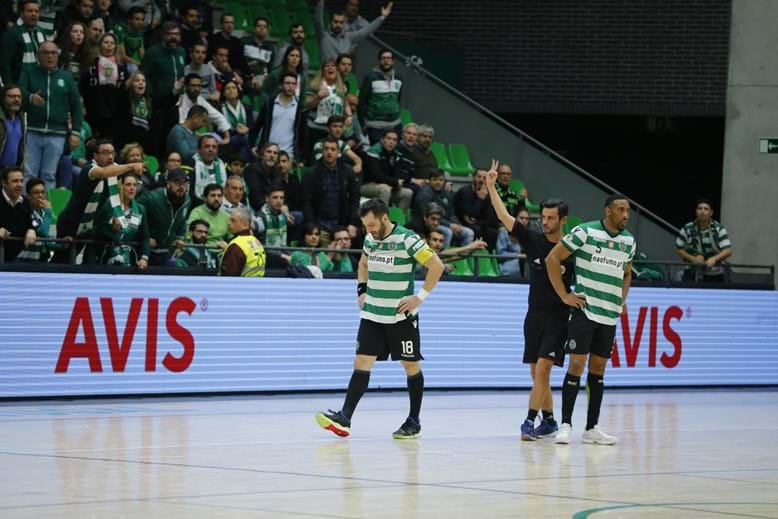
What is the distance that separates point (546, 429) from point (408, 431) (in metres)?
1.33

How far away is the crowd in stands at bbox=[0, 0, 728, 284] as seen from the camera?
16.2 metres

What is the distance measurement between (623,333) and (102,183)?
7978 millimetres

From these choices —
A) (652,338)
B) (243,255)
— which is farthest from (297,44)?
(652,338)

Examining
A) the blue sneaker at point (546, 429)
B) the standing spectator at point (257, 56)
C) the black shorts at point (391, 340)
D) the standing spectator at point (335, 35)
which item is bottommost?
the blue sneaker at point (546, 429)

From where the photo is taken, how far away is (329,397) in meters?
17.6

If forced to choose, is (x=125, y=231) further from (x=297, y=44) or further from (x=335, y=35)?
(x=335, y=35)

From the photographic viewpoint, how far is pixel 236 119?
804 inches

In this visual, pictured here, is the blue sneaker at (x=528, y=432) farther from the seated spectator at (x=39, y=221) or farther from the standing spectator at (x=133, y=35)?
the standing spectator at (x=133, y=35)

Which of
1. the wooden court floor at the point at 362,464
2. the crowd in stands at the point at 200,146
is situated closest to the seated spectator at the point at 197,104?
the crowd in stands at the point at 200,146

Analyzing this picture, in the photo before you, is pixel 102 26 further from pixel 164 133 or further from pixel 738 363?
pixel 738 363

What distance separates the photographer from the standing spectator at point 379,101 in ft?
74.0

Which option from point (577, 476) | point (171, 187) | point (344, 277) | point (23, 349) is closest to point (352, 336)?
point (344, 277)

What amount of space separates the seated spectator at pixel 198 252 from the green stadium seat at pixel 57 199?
1.53 meters

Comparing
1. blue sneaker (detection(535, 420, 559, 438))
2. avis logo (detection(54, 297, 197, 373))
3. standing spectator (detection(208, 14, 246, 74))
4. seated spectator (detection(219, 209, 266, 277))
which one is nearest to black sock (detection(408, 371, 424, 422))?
blue sneaker (detection(535, 420, 559, 438))
